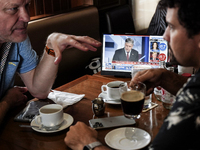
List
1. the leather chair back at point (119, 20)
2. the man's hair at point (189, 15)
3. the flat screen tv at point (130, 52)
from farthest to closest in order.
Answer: the leather chair back at point (119, 20)
the flat screen tv at point (130, 52)
the man's hair at point (189, 15)

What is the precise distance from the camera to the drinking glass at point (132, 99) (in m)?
1.24

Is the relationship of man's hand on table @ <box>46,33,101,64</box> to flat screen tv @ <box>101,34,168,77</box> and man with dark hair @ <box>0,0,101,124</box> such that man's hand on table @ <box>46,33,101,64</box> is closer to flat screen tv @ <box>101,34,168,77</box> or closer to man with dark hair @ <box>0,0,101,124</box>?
man with dark hair @ <box>0,0,101,124</box>

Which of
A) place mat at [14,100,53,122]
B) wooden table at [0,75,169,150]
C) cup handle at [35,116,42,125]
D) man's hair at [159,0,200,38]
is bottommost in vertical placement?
wooden table at [0,75,169,150]

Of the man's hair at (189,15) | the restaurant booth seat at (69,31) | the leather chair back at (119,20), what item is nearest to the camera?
the man's hair at (189,15)

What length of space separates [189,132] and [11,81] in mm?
1300

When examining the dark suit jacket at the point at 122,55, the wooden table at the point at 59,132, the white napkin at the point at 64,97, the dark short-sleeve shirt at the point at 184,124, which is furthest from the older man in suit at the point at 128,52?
the dark short-sleeve shirt at the point at 184,124

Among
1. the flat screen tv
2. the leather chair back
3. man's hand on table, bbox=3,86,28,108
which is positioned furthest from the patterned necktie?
the leather chair back

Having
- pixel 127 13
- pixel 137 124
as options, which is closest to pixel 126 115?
pixel 137 124

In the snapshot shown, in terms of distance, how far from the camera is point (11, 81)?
5.74ft

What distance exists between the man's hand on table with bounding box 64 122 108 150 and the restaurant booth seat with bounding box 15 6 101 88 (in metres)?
1.44

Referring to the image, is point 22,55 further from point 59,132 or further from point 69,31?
point 69,31

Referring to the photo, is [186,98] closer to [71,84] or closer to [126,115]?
[126,115]

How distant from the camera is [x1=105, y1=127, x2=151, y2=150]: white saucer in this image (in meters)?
1.11

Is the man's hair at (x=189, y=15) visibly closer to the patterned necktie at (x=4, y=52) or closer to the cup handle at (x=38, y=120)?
the cup handle at (x=38, y=120)
